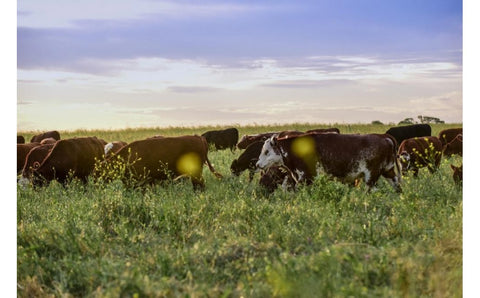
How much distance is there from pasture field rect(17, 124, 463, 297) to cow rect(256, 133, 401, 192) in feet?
1.23

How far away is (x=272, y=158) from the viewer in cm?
962

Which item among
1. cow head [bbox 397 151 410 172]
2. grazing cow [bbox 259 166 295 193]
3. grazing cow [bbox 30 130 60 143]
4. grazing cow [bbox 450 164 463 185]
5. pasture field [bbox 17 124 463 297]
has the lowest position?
pasture field [bbox 17 124 463 297]

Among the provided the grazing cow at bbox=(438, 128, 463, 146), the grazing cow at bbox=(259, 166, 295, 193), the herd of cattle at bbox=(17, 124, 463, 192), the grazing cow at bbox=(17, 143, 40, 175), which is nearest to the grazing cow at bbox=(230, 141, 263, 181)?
the herd of cattle at bbox=(17, 124, 463, 192)

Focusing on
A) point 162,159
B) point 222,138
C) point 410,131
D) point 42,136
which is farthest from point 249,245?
point 222,138

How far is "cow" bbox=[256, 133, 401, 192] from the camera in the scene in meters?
8.91

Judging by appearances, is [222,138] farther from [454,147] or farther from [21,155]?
[454,147]

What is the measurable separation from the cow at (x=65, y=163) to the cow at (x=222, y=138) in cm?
1385

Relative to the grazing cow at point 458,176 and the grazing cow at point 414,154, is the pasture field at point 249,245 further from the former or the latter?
the grazing cow at point 414,154

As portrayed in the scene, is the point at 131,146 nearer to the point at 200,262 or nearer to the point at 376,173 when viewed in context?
the point at 376,173

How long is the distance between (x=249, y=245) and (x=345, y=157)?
3.56 meters

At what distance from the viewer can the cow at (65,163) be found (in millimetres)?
10664

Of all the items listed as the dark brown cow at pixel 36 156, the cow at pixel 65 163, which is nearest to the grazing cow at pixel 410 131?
the cow at pixel 65 163

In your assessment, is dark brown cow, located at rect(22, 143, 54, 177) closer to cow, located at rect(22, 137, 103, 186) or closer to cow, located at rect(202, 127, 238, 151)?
cow, located at rect(22, 137, 103, 186)
